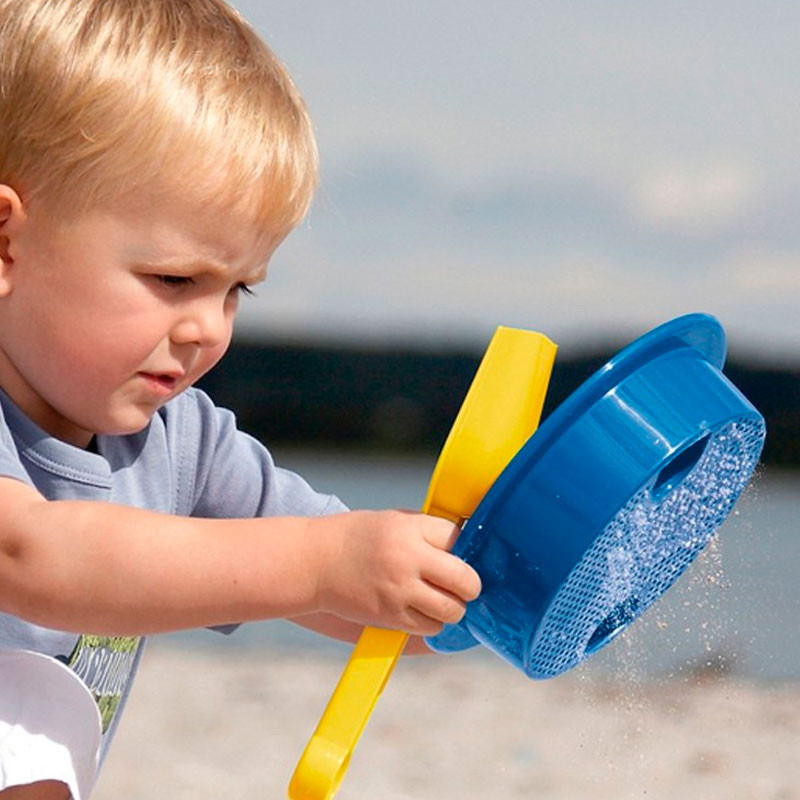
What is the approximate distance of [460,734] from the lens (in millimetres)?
2812

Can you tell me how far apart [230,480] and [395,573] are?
1.68 feet

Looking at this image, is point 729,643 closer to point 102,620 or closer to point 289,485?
point 289,485

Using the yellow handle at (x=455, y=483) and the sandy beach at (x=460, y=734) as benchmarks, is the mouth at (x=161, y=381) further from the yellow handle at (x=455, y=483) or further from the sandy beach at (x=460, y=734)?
the sandy beach at (x=460, y=734)

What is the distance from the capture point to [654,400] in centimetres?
118

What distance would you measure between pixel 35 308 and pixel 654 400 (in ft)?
1.72

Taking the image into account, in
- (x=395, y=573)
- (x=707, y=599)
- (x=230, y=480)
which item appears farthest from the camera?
(x=230, y=480)

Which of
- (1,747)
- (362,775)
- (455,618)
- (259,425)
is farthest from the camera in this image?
(259,425)

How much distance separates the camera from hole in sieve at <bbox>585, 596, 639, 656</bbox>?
1349mm

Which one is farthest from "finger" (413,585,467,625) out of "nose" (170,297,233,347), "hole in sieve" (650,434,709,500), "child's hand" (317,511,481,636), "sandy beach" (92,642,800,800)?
"sandy beach" (92,642,800,800)

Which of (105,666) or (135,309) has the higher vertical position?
(135,309)

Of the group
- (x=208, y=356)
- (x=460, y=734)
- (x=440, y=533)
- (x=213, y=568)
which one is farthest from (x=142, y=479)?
(x=460, y=734)

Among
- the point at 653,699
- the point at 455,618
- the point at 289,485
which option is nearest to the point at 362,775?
the point at 653,699

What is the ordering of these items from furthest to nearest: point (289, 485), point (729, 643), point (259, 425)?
point (259, 425) < point (729, 643) < point (289, 485)

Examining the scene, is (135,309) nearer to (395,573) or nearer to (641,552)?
(395,573)
